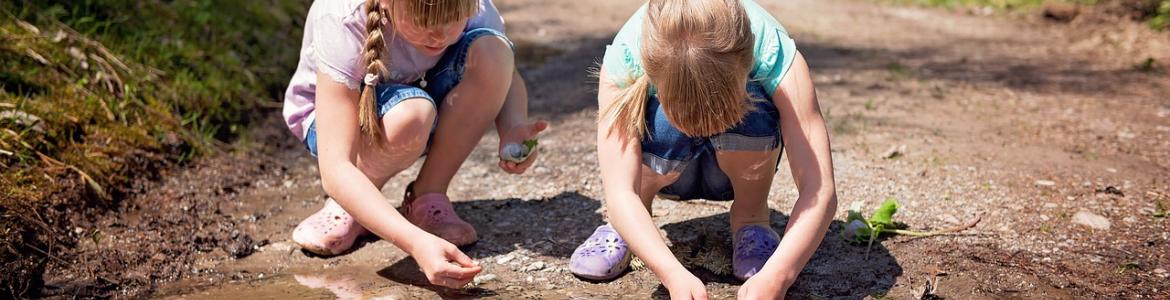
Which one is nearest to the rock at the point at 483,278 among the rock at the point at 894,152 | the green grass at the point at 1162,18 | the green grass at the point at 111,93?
the green grass at the point at 111,93

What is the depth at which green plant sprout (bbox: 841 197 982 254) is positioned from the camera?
290 centimetres

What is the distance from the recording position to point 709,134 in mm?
2408

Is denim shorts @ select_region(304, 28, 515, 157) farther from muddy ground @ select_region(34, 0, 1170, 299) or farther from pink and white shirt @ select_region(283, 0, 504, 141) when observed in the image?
muddy ground @ select_region(34, 0, 1170, 299)

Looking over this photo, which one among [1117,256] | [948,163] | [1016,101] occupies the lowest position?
[1016,101]

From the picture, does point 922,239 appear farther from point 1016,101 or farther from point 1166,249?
point 1016,101

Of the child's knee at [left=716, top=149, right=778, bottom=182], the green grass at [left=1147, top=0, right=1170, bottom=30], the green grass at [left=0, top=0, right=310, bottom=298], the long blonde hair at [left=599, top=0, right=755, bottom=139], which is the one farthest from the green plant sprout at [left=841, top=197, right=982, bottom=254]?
the green grass at [left=1147, top=0, right=1170, bottom=30]

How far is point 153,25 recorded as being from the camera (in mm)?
4320

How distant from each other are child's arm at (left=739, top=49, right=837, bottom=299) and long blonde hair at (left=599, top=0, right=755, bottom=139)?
145mm

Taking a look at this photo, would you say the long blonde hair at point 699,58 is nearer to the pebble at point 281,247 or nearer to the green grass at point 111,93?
the pebble at point 281,247

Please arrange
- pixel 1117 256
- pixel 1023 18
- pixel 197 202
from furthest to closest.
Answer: pixel 1023 18, pixel 197 202, pixel 1117 256

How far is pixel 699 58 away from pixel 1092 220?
1.53 m

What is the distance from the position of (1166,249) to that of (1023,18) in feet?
15.7

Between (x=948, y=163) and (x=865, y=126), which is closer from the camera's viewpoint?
(x=948, y=163)

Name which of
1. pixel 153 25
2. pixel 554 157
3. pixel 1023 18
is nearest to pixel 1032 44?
pixel 1023 18
